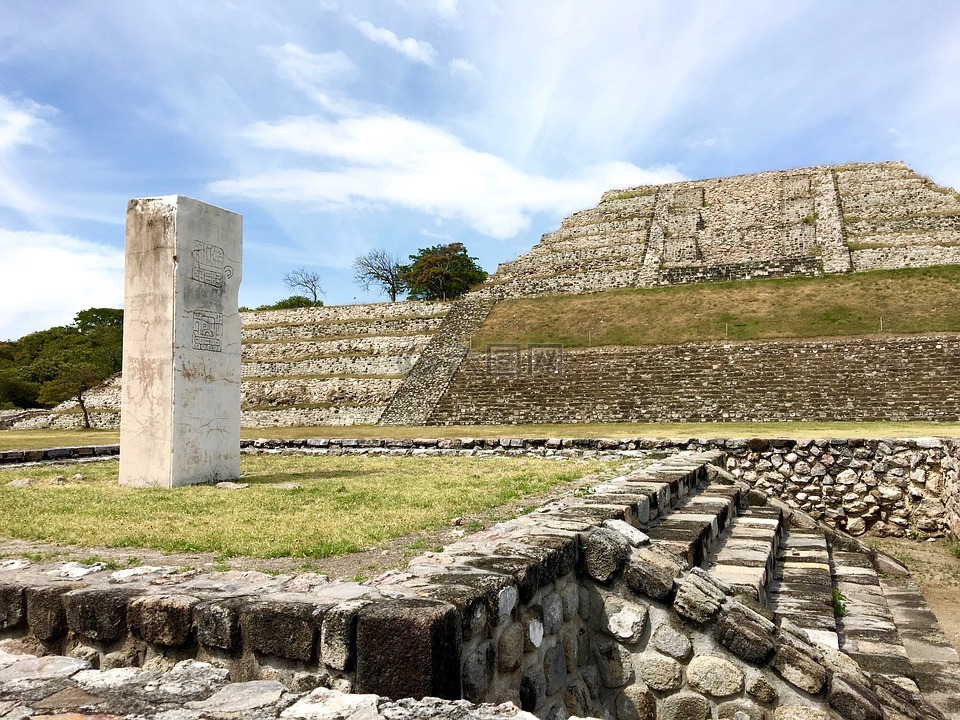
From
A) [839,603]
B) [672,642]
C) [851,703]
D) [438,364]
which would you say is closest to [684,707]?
[672,642]

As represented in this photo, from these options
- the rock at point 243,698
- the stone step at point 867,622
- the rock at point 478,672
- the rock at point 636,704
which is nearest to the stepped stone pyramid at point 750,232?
the stone step at point 867,622

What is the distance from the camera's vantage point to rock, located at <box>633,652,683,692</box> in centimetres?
352

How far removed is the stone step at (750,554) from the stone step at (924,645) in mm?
1025

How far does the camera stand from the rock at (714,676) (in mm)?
3377

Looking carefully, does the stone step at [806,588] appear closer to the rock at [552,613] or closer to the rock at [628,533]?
the rock at [628,533]

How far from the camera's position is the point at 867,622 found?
5.57 metres

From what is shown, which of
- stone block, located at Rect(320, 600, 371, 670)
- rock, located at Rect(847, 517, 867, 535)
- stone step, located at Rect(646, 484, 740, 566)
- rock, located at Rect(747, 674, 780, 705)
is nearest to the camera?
stone block, located at Rect(320, 600, 371, 670)

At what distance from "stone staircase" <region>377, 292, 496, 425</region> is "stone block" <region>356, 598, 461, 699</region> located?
798 inches

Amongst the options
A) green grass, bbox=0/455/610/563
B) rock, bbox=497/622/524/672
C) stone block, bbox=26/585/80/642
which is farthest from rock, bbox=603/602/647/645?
stone block, bbox=26/585/80/642

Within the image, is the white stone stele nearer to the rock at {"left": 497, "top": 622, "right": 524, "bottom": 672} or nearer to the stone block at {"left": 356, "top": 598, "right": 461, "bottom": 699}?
the rock at {"left": 497, "top": 622, "right": 524, "bottom": 672}

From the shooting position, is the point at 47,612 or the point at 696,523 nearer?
the point at 47,612

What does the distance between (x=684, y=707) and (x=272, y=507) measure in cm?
362

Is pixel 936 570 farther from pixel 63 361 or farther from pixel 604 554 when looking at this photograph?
pixel 63 361

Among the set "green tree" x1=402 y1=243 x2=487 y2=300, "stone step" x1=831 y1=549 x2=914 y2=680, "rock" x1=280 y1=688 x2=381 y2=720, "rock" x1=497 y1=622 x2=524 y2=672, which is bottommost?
"stone step" x1=831 y1=549 x2=914 y2=680
